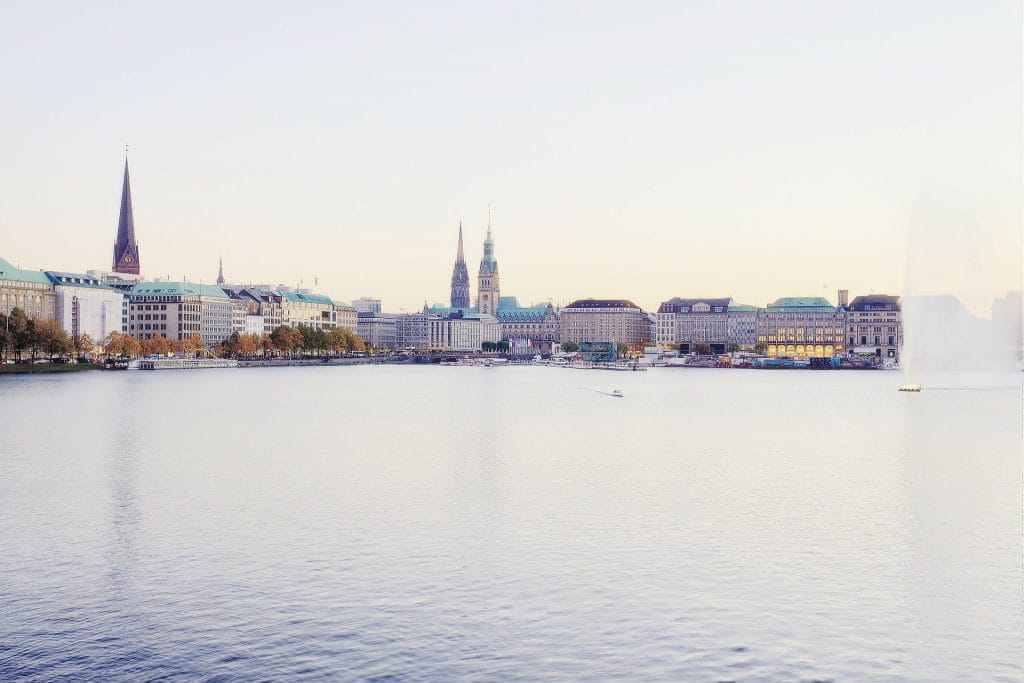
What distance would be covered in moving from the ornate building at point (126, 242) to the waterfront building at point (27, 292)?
3440 cm

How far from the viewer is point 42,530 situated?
2561cm

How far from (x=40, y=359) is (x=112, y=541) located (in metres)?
115

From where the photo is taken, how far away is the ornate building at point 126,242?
192000mm

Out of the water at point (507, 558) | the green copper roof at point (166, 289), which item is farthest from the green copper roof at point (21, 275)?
the water at point (507, 558)

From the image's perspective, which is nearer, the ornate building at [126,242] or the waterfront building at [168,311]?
the waterfront building at [168,311]

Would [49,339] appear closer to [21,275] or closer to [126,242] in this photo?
[21,275]

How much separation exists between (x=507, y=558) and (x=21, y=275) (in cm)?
14663

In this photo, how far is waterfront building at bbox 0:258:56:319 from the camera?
483ft

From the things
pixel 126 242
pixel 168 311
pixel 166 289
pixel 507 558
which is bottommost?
pixel 507 558

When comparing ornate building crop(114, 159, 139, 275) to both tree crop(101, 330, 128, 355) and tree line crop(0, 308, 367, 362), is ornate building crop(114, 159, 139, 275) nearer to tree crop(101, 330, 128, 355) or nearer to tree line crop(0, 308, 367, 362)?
tree line crop(0, 308, 367, 362)

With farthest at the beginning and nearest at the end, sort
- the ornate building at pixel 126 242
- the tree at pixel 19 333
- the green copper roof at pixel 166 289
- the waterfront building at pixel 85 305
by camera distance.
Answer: the ornate building at pixel 126 242 < the green copper roof at pixel 166 289 < the waterfront building at pixel 85 305 < the tree at pixel 19 333

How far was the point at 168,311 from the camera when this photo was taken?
17688 centimetres

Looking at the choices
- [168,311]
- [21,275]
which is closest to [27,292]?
[21,275]

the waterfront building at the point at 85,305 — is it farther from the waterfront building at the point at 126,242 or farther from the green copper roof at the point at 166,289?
the waterfront building at the point at 126,242
